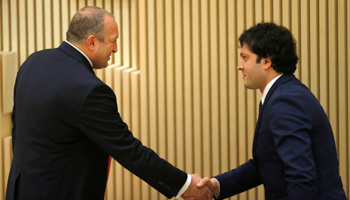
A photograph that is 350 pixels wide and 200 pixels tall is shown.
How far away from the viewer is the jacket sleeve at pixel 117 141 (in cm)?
171

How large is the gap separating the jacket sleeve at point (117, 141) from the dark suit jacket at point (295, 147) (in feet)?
1.60

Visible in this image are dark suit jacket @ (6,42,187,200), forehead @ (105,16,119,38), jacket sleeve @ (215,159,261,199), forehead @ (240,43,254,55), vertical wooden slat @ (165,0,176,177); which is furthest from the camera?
vertical wooden slat @ (165,0,176,177)

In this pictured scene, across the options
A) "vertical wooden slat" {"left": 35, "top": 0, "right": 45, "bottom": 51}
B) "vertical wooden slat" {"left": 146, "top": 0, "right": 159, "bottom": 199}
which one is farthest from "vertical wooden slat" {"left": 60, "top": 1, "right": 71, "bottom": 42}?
"vertical wooden slat" {"left": 146, "top": 0, "right": 159, "bottom": 199}

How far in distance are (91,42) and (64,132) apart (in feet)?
1.63

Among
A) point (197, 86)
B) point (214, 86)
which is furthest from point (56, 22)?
point (214, 86)

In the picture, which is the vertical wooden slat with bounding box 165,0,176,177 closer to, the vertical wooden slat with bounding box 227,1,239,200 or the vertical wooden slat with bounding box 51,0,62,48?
the vertical wooden slat with bounding box 227,1,239,200

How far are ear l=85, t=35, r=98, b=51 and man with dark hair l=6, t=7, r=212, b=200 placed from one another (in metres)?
0.06

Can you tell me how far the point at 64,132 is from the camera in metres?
1.73

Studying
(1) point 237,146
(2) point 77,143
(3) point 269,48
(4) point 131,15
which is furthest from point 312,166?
(4) point 131,15

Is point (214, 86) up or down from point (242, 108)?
up

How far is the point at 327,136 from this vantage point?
1607 mm

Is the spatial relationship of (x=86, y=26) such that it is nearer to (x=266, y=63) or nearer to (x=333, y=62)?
(x=266, y=63)

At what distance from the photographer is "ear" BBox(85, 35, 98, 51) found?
1.93m

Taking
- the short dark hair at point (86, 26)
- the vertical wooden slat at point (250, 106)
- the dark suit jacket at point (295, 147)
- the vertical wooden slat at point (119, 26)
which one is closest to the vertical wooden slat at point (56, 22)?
the vertical wooden slat at point (119, 26)
